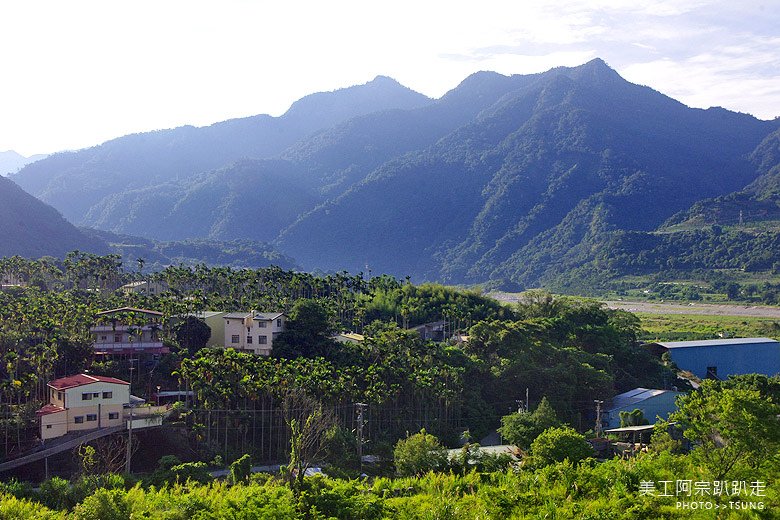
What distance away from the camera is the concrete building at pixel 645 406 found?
128 feet

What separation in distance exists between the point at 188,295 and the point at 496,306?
25.3m

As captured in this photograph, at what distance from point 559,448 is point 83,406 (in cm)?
1937

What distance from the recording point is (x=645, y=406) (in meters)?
39.8

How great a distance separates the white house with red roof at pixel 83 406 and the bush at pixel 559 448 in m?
17.4

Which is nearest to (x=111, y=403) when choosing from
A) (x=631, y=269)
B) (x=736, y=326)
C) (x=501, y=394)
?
(x=501, y=394)

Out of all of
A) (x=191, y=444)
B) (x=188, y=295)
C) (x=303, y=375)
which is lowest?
(x=191, y=444)

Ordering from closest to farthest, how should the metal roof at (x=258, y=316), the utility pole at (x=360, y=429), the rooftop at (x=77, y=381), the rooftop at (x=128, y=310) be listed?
the utility pole at (x=360, y=429), the rooftop at (x=77, y=381), the metal roof at (x=258, y=316), the rooftop at (x=128, y=310)

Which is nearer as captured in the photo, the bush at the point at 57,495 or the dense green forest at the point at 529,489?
the dense green forest at the point at 529,489

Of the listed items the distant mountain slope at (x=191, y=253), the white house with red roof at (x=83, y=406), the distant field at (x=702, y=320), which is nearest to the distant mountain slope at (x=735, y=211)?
the distant field at (x=702, y=320)

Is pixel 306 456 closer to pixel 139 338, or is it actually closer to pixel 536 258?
pixel 139 338

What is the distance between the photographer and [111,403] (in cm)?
3203

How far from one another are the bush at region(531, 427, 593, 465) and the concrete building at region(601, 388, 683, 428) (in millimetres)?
11217

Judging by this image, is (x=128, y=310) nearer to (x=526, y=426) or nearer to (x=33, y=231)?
(x=526, y=426)

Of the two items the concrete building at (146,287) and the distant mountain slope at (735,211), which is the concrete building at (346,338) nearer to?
the concrete building at (146,287)
